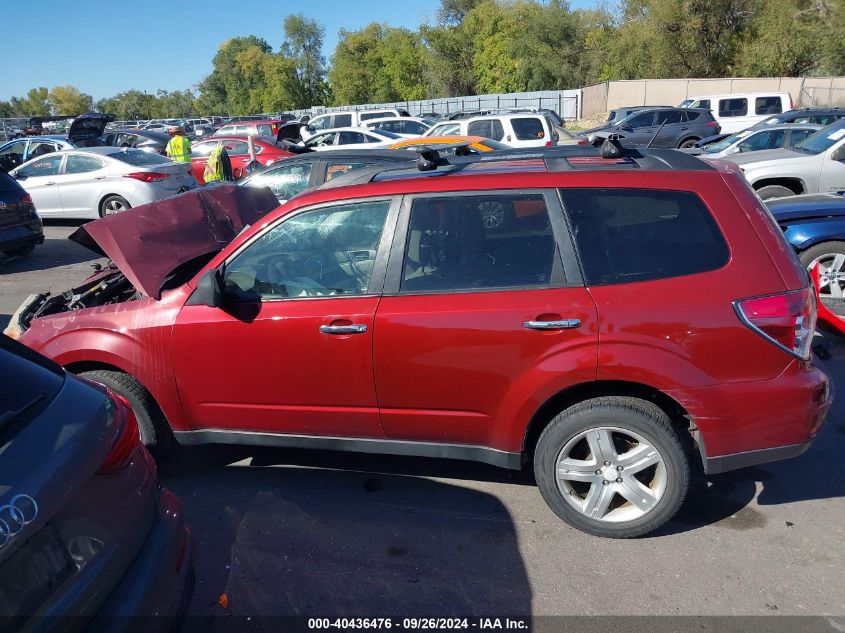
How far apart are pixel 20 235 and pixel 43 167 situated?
3894 mm

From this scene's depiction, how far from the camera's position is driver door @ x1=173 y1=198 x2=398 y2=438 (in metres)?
3.18

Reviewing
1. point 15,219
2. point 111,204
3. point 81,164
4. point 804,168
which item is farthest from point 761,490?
point 81,164

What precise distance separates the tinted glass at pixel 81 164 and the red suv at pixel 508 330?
981 cm

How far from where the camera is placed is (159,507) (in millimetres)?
2383

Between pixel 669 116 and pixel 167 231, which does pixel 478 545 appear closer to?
pixel 167 231

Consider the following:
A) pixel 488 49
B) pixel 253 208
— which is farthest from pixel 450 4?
pixel 253 208

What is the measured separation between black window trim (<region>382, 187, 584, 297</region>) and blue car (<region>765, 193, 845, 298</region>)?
13.4ft

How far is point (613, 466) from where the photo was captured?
3006 mm

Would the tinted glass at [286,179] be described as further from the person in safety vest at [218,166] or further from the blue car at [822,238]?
the blue car at [822,238]

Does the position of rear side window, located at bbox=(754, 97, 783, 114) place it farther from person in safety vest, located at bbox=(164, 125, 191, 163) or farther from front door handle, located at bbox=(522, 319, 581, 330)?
front door handle, located at bbox=(522, 319, 581, 330)

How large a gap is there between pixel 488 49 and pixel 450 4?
1275 centimetres

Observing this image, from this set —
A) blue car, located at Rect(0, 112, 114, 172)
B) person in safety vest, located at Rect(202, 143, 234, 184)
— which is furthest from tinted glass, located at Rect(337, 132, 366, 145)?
blue car, located at Rect(0, 112, 114, 172)

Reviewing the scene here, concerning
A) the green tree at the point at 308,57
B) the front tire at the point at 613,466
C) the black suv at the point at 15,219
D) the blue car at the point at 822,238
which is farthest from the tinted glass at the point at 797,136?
the green tree at the point at 308,57

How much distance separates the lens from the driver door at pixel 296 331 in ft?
10.4
